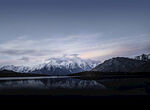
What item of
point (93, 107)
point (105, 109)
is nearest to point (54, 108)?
point (93, 107)

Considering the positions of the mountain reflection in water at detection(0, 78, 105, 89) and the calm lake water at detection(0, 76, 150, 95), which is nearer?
the calm lake water at detection(0, 76, 150, 95)

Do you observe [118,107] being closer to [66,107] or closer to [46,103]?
[66,107]

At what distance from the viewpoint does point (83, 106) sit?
23891mm

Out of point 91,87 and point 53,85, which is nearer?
point 91,87

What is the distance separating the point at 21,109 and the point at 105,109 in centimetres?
1305

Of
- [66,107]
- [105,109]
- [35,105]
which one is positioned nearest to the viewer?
[105,109]

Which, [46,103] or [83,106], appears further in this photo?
[46,103]

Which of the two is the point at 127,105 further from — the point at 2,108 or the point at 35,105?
the point at 2,108

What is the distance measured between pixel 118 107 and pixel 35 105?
548 inches

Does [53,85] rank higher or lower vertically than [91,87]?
lower

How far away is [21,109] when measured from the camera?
2267 centimetres

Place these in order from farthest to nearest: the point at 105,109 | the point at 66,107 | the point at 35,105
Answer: the point at 35,105
the point at 66,107
the point at 105,109

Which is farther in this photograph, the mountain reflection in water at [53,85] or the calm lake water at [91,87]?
the mountain reflection in water at [53,85]

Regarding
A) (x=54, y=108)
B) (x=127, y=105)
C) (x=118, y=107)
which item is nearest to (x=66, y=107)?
(x=54, y=108)
